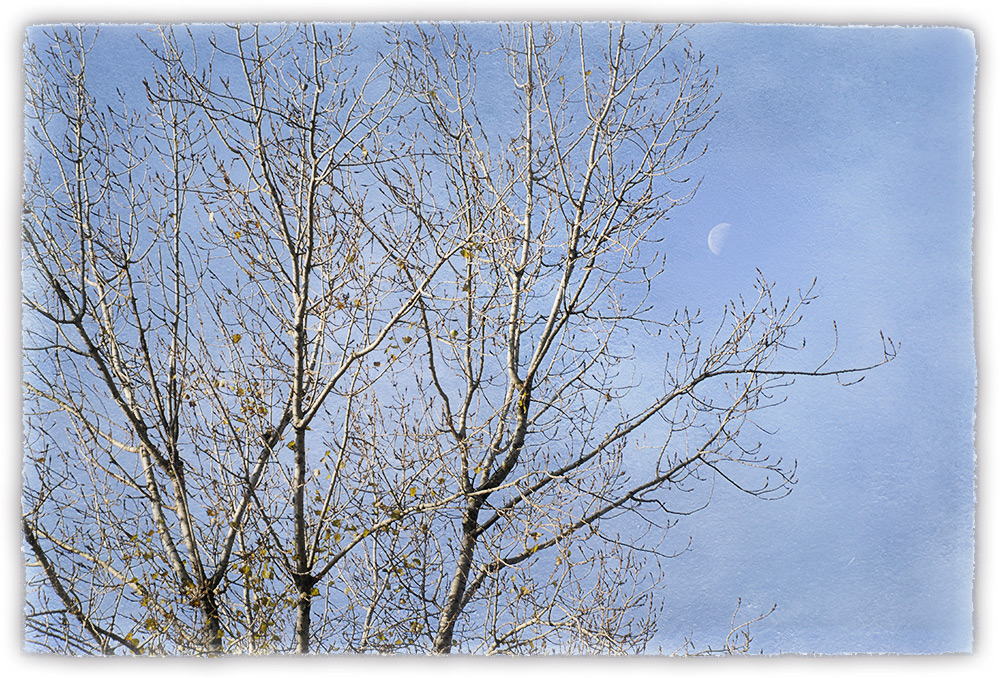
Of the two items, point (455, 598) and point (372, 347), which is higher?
point (372, 347)

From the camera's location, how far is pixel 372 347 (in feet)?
8.21

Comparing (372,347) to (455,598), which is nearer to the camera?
(455,598)

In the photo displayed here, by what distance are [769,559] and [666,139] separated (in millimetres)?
1335

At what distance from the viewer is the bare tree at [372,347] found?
2.38 metres

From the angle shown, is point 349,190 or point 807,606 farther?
point 349,190

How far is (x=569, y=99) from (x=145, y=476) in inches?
71.1

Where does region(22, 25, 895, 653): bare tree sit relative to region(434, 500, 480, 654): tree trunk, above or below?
above

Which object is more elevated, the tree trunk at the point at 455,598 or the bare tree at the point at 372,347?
the bare tree at the point at 372,347

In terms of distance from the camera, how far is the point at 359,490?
2.51 metres

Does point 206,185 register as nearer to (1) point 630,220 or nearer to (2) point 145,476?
(2) point 145,476

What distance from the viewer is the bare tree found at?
2.38 meters
